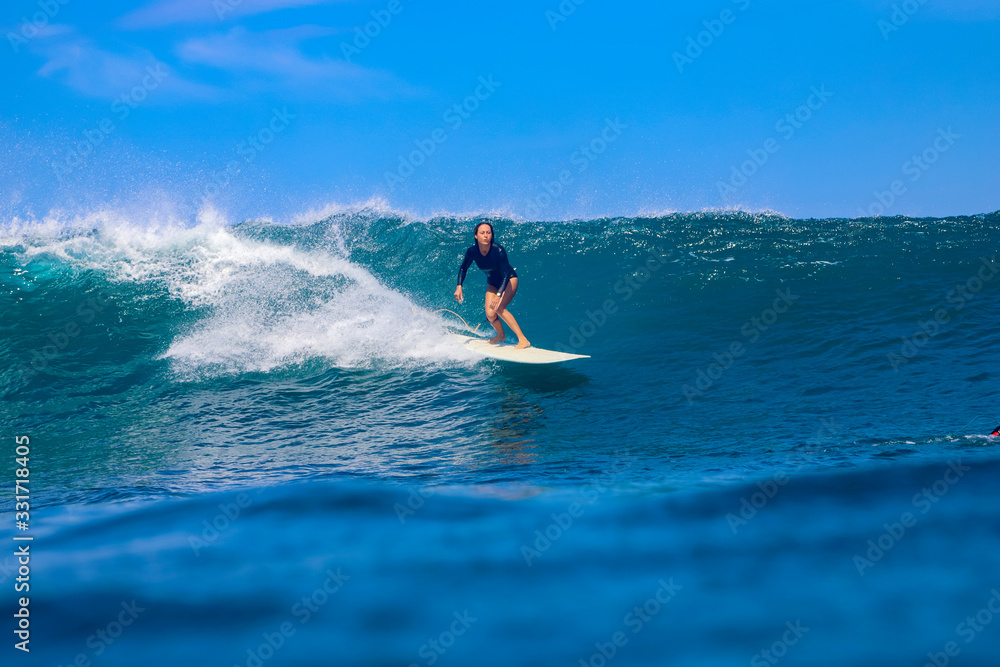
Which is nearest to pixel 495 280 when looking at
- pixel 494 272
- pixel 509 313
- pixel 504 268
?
pixel 494 272

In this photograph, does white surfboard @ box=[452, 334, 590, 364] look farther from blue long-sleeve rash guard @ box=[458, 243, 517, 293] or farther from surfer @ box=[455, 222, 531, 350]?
blue long-sleeve rash guard @ box=[458, 243, 517, 293]

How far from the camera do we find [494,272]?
929cm

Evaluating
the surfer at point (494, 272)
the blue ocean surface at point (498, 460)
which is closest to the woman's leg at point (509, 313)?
the surfer at point (494, 272)

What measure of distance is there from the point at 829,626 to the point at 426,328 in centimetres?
810

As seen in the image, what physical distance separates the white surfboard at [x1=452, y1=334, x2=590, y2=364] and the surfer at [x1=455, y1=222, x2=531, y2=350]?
0.63ft

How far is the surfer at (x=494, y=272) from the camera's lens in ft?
29.6

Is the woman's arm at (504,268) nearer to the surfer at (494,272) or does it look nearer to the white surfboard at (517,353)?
the surfer at (494,272)

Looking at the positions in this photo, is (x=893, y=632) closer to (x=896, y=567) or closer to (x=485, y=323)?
(x=896, y=567)

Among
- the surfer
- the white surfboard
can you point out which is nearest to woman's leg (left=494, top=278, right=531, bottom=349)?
the surfer

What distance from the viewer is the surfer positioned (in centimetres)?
901

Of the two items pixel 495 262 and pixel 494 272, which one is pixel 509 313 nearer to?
pixel 494 272

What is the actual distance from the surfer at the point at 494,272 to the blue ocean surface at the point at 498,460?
2.88 feet

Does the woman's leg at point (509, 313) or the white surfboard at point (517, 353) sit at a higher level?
the woman's leg at point (509, 313)

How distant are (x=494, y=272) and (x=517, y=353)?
3.96 ft
